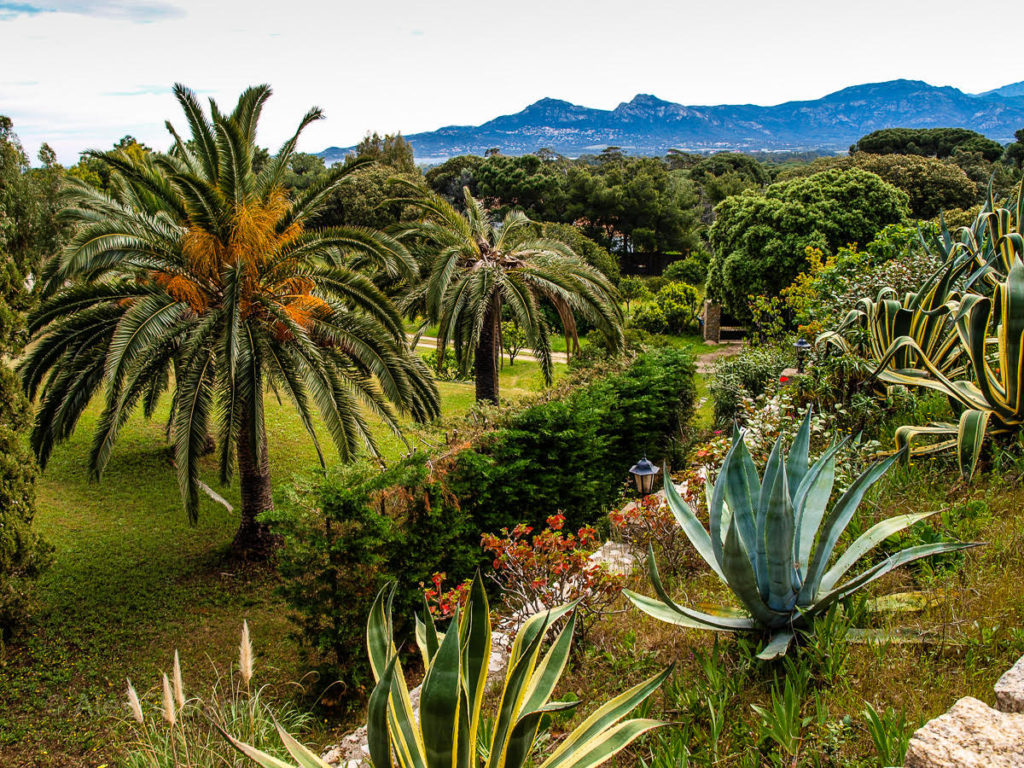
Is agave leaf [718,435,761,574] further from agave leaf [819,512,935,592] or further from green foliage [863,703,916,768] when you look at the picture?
green foliage [863,703,916,768]

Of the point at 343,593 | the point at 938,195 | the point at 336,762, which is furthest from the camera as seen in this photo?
the point at 938,195

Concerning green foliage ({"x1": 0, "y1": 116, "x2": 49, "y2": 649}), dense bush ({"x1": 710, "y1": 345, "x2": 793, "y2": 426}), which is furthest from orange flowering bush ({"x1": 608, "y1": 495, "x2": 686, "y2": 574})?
green foliage ({"x1": 0, "y1": 116, "x2": 49, "y2": 649})

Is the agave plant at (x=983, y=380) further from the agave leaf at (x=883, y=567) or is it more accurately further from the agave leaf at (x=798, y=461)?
the agave leaf at (x=883, y=567)

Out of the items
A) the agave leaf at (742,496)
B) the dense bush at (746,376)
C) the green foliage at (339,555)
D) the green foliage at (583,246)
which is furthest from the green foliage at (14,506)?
the green foliage at (583,246)

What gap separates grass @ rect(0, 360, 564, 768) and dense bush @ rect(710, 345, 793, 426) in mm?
5334

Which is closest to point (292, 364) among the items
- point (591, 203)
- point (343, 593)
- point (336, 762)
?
point (343, 593)

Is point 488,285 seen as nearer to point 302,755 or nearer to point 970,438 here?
point 970,438

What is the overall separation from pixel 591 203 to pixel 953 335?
41.7 meters

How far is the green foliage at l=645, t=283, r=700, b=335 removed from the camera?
93.7ft

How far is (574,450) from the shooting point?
9.09m

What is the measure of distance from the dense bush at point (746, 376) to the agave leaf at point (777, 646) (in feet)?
26.1

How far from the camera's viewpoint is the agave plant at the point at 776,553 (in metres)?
2.89

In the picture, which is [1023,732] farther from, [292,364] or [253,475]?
[253,475]

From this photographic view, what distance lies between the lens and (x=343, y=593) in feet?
20.6
